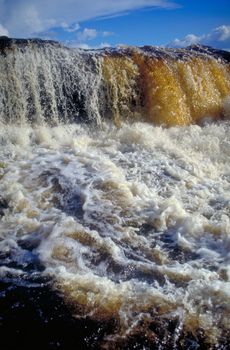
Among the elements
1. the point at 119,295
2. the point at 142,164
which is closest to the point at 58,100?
the point at 142,164

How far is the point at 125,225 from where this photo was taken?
5.80m

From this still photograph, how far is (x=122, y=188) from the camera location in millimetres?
6816

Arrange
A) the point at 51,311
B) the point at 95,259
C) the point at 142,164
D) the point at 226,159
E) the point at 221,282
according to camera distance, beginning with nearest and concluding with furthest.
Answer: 1. the point at 51,311
2. the point at 221,282
3. the point at 95,259
4. the point at 142,164
5. the point at 226,159

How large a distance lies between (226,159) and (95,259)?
16.5ft

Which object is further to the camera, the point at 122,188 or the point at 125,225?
the point at 122,188

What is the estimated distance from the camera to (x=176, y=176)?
7.65 meters

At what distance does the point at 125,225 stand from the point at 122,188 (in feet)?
3.77

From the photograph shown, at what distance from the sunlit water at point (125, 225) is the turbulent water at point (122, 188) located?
0.02m

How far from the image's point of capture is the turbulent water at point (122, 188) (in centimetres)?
411

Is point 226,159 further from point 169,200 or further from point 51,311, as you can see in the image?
point 51,311

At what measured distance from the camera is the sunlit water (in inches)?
159

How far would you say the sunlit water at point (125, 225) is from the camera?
404cm

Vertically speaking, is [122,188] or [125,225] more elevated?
[122,188]

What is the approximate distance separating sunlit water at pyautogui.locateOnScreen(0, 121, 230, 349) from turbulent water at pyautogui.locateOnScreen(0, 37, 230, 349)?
2cm
